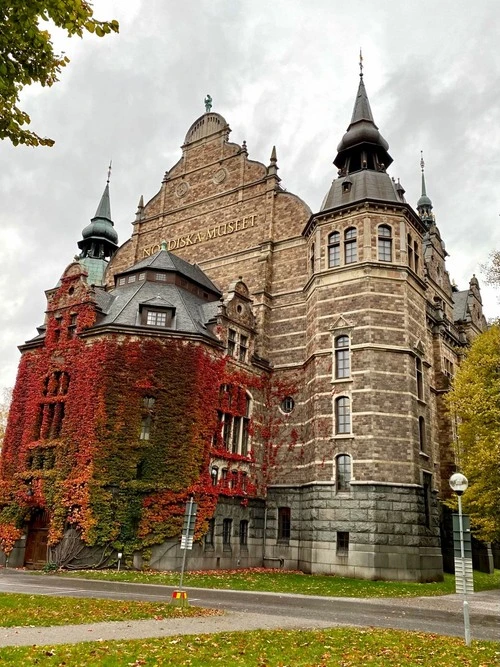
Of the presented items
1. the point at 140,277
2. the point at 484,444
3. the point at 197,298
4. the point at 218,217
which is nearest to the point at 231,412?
the point at 197,298

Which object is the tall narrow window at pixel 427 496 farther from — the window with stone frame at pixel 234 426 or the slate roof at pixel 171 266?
the slate roof at pixel 171 266

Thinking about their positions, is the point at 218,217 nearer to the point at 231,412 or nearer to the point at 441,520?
the point at 231,412

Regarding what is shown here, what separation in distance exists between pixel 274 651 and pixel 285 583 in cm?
1476

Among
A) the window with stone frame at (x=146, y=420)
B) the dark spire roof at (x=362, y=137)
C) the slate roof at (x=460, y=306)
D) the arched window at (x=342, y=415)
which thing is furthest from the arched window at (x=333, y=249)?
the slate roof at (x=460, y=306)

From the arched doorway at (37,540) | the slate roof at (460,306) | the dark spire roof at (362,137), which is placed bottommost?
the arched doorway at (37,540)

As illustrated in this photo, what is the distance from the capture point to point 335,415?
97.8 ft

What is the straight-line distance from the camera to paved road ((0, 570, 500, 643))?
45.5 feet

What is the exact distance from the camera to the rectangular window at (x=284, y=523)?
104 ft

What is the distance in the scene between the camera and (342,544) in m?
27.7

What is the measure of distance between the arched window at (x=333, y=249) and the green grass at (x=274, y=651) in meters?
23.2

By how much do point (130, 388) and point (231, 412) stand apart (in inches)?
231

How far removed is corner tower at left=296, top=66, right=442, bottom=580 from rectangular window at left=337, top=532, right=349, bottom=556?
48 millimetres

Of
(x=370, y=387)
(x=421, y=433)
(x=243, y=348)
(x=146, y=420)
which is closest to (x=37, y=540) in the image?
(x=146, y=420)

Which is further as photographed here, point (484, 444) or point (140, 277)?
point (140, 277)
